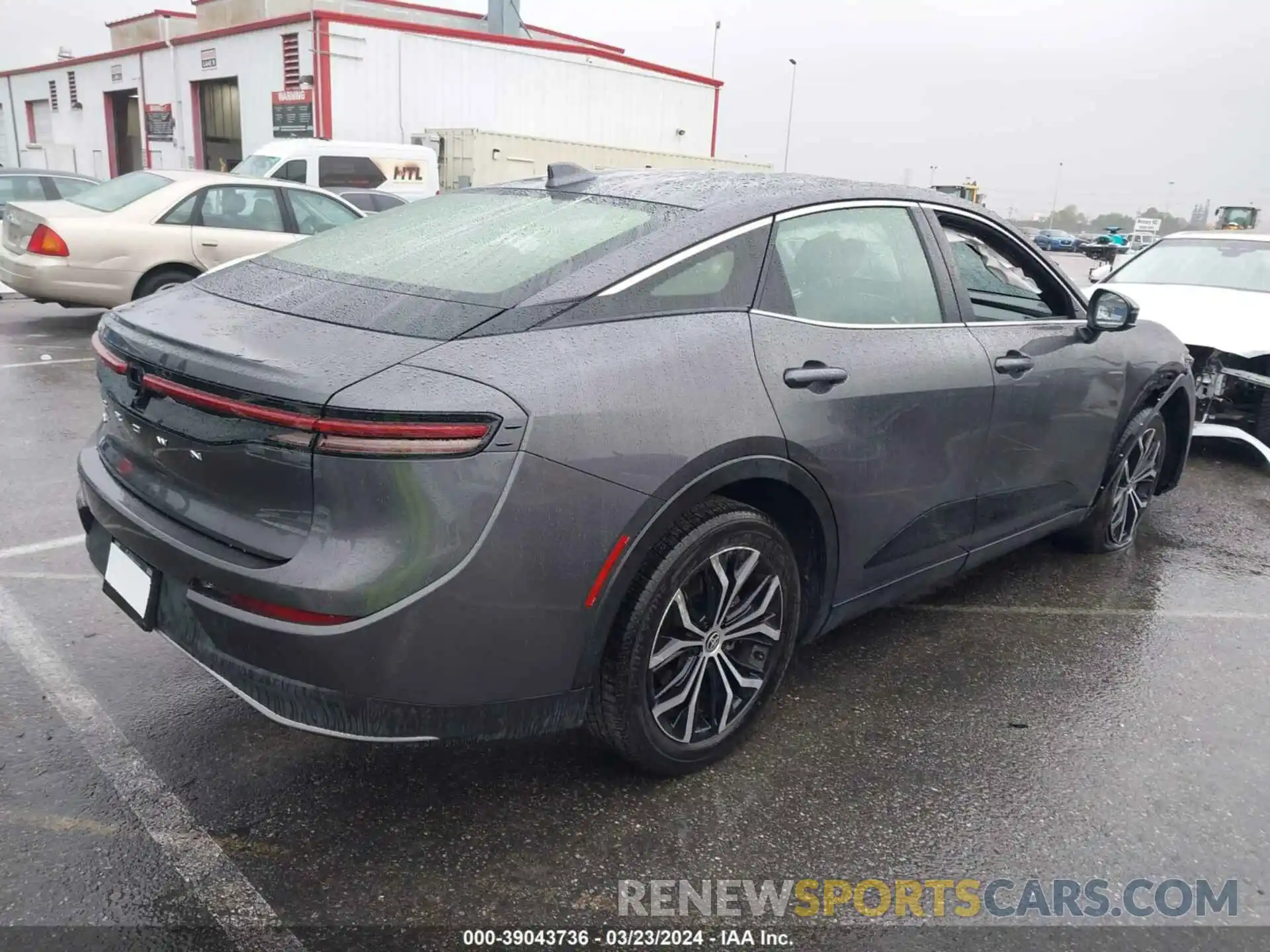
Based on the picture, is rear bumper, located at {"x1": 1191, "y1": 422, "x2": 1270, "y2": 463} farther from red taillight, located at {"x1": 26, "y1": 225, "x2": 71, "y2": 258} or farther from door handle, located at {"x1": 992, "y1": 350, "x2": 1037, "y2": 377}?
red taillight, located at {"x1": 26, "y1": 225, "x2": 71, "y2": 258}

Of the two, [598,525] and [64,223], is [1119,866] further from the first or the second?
[64,223]

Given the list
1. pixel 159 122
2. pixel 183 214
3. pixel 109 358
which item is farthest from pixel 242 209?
pixel 159 122

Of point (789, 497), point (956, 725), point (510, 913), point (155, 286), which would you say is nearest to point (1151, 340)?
point (956, 725)

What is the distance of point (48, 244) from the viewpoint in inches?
A: 323

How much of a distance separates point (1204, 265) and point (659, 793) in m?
7.19

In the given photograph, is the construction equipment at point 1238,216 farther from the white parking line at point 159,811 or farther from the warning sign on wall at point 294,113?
the white parking line at point 159,811

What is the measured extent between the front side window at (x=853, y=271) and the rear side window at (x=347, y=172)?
1484cm

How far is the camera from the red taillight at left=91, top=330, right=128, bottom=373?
2.44m

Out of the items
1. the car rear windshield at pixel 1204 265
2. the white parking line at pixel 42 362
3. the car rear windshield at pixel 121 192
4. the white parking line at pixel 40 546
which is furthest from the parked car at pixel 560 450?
the car rear windshield at pixel 121 192

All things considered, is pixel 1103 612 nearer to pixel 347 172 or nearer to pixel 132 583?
pixel 132 583

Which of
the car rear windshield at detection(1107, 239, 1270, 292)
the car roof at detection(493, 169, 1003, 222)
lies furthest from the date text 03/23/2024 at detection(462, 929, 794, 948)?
the car rear windshield at detection(1107, 239, 1270, 292)

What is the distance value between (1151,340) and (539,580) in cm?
349

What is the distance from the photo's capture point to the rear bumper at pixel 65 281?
820cm

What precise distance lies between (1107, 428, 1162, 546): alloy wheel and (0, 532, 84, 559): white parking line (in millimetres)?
4497
